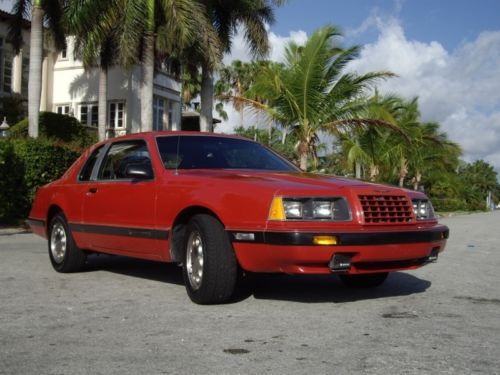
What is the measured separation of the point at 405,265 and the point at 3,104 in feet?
79.6

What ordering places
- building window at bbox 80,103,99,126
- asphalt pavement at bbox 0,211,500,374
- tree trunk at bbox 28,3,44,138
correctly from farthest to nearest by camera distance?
building window at bbox 80,103,99,126
tree trunk at bbox 28,3,44,138
asphalt pavement at bbox 0,211,500,374

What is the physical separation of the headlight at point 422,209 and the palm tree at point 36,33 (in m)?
15.3

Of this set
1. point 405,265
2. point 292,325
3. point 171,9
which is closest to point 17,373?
point 292,325

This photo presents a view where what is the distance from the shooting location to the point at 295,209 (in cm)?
500

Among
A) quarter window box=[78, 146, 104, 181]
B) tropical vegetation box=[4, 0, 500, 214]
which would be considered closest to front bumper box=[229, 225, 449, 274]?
quarter window box=[78, 146, 104, 181]

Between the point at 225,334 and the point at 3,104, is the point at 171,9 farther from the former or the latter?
the point at 225,334

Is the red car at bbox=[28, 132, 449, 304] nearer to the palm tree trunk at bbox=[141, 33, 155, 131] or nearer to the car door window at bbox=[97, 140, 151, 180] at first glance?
the car door window at bbox=[97, 140, 151, 180]

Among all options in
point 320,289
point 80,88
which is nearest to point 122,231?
point 320,289

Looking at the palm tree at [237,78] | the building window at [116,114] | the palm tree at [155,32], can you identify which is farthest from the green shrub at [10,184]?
the palm tree at [237,78]

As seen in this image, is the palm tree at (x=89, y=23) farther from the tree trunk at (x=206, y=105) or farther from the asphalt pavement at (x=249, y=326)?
the asphalt pavement at (x=249, y=326)

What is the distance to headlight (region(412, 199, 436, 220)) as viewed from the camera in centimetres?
568

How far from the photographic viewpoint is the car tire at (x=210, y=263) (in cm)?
518

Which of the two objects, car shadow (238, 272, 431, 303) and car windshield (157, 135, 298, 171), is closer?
car shadow (238, 272, 431, 303)

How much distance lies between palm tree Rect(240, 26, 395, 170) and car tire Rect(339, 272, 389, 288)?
41.2ft
